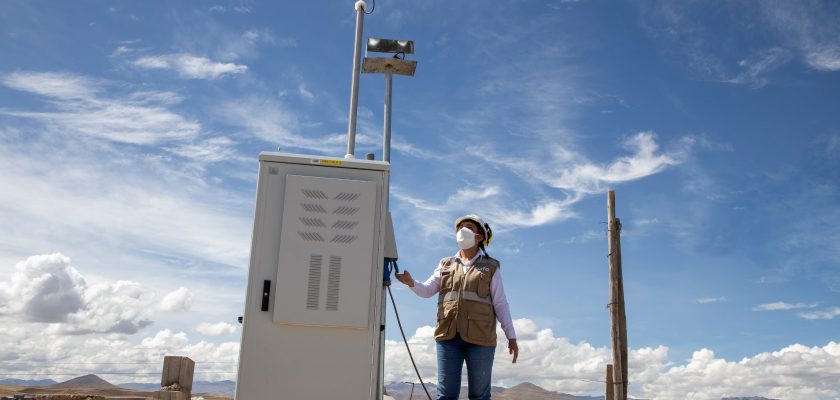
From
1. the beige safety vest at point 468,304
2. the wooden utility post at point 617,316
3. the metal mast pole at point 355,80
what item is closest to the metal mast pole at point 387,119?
the metal mast pole at point 355,80

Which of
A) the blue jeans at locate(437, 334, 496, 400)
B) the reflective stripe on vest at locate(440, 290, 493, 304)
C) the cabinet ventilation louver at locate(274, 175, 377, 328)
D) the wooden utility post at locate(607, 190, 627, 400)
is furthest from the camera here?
the wooden utility post at locate(607, 190, 627, 400)

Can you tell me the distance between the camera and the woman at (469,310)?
4.87 metres

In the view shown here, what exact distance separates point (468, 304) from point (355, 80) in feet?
8.63

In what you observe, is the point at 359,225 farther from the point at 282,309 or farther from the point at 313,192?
the point at 282,309

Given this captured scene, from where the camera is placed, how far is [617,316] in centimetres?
1263

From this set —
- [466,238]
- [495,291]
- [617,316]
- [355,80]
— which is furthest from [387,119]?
[617,316]

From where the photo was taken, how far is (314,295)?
445 cm

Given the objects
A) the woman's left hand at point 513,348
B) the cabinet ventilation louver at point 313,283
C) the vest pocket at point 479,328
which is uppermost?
the cabinet ventilation louver at point 313,283

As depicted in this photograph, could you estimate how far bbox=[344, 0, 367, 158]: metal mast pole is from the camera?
6.13 m

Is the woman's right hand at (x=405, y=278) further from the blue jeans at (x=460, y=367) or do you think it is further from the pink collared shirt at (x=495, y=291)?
the blue jeans at (x=460, y=367)

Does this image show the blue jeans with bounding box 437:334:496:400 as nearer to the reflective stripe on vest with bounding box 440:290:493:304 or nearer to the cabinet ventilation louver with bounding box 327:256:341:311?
the reflective stripe on vest with bounding box 440:290:493:304

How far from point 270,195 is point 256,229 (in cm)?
25

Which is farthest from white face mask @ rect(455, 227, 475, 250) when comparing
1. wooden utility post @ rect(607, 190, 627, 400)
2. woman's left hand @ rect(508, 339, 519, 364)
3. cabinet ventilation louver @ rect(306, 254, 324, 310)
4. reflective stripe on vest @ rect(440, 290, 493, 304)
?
wooden utility post @ rect(607, 190, 627, 400)

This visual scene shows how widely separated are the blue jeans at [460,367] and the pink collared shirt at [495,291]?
0.27 m
